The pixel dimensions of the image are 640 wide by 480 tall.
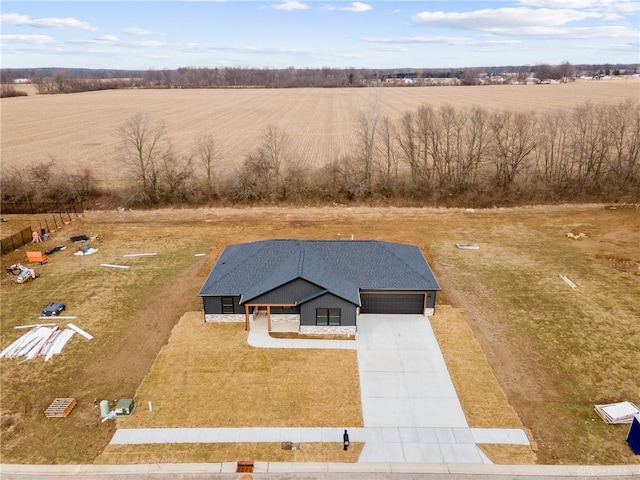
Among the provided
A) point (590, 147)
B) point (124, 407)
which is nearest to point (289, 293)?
point (124, 407)

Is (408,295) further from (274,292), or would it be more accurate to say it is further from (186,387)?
(186,387)

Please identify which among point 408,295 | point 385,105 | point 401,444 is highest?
point 385,105

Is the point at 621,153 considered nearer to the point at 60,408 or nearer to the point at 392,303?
Answer: the point at 392,303

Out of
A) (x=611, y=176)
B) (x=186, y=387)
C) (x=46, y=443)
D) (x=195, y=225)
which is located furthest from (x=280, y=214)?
(x=611, y=176)

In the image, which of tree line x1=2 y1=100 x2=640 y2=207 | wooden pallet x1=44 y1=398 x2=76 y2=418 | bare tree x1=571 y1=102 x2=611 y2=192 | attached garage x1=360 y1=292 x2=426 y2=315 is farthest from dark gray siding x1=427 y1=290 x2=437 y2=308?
bare tree x1=571 y1=102 x2=611 y2=192

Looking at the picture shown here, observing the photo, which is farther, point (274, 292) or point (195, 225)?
point (195, 225)

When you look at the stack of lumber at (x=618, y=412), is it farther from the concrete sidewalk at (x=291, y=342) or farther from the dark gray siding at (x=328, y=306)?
the dark gray siding at (x=328, y=306)

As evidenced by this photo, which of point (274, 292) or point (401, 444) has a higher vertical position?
point (274, 292)
